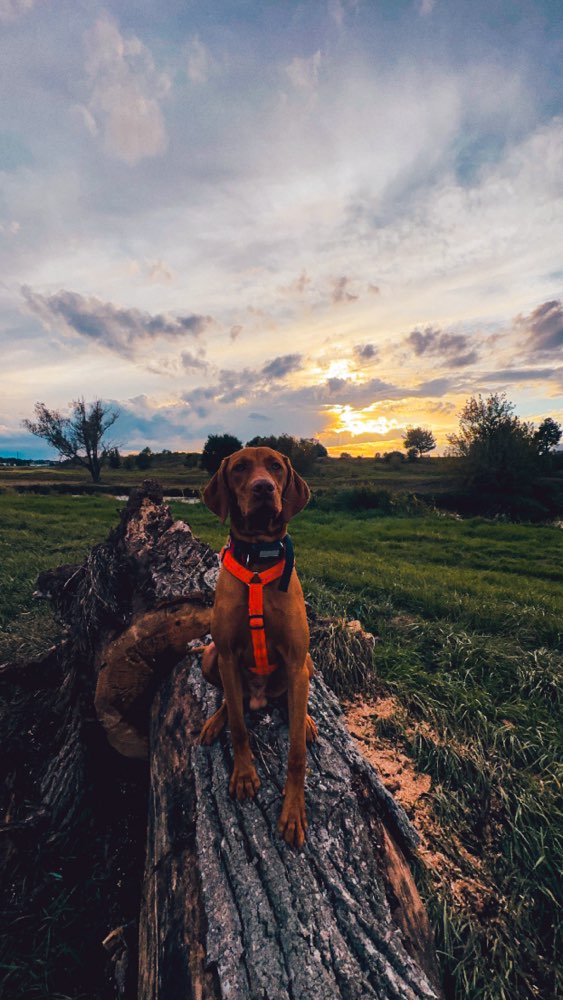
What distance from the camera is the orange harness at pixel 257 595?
2613mm

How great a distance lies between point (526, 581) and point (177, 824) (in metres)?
9.03

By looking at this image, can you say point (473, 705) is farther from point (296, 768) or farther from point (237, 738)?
point (237, 738)

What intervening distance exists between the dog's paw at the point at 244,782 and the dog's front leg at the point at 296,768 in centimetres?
20

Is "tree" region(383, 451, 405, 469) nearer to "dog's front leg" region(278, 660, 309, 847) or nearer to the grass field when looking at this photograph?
the grass field

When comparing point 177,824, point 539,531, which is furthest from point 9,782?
point 539,531

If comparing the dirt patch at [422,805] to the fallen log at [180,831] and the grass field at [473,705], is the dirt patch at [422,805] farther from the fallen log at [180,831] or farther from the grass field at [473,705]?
the fallen log at [180,831]

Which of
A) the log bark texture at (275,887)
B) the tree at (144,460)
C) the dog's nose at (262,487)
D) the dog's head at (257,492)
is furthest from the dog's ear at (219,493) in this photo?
the tree at (144,460)

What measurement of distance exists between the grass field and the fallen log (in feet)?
1.84

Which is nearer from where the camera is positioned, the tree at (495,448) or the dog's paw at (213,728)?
the dog's paw at (213,728)

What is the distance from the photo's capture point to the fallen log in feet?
5.86

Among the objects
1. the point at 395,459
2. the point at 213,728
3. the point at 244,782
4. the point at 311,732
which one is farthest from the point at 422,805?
the point at 395,459

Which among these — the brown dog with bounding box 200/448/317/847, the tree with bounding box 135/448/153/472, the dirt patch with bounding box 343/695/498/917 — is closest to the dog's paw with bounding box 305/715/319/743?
the brown dog with bounding box 200/448/317/847

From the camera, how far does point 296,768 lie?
2.35 m

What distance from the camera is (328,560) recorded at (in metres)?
10.4
